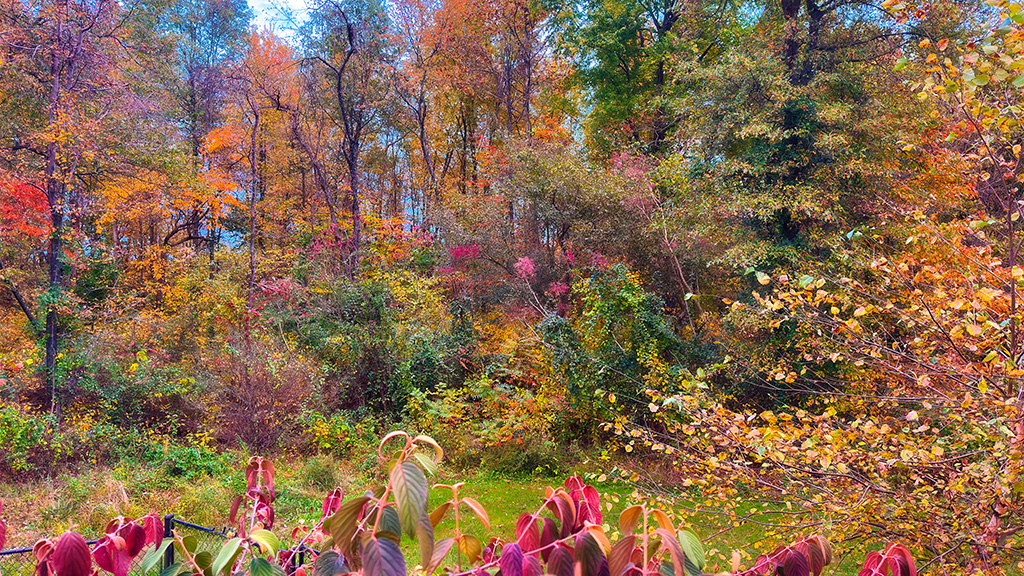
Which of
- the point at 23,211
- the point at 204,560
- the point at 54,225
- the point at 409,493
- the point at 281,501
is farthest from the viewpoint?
the point at 23,211

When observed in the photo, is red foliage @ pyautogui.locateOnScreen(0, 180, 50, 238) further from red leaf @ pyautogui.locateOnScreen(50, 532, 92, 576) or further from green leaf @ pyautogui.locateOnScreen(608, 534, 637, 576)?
green leaf @ pyautogui.locateOnScreen(608, 534, 637, 576)

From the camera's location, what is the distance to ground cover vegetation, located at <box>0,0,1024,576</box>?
6.91 feet

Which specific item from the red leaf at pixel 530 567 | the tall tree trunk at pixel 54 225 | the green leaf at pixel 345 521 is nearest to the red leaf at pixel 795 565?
the red leaf at pixel 530 567

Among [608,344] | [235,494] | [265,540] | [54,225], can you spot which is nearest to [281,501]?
[235,494]

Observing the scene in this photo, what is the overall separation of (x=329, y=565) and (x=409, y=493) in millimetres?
278

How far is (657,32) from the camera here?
14.4 m

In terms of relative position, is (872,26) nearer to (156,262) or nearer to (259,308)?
(259,308)

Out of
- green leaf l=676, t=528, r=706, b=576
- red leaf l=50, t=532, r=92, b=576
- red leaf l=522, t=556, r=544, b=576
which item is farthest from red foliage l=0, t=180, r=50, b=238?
green leaf l=676, t=528, r=706, b=576

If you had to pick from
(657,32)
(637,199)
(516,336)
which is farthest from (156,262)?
(657,32)

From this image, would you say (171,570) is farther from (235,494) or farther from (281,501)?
(235,494)

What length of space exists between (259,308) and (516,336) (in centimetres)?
543

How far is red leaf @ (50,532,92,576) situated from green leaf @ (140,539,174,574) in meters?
0.08

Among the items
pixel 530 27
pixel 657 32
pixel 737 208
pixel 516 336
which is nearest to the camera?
pixel 737 208

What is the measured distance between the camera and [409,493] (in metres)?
0.74
